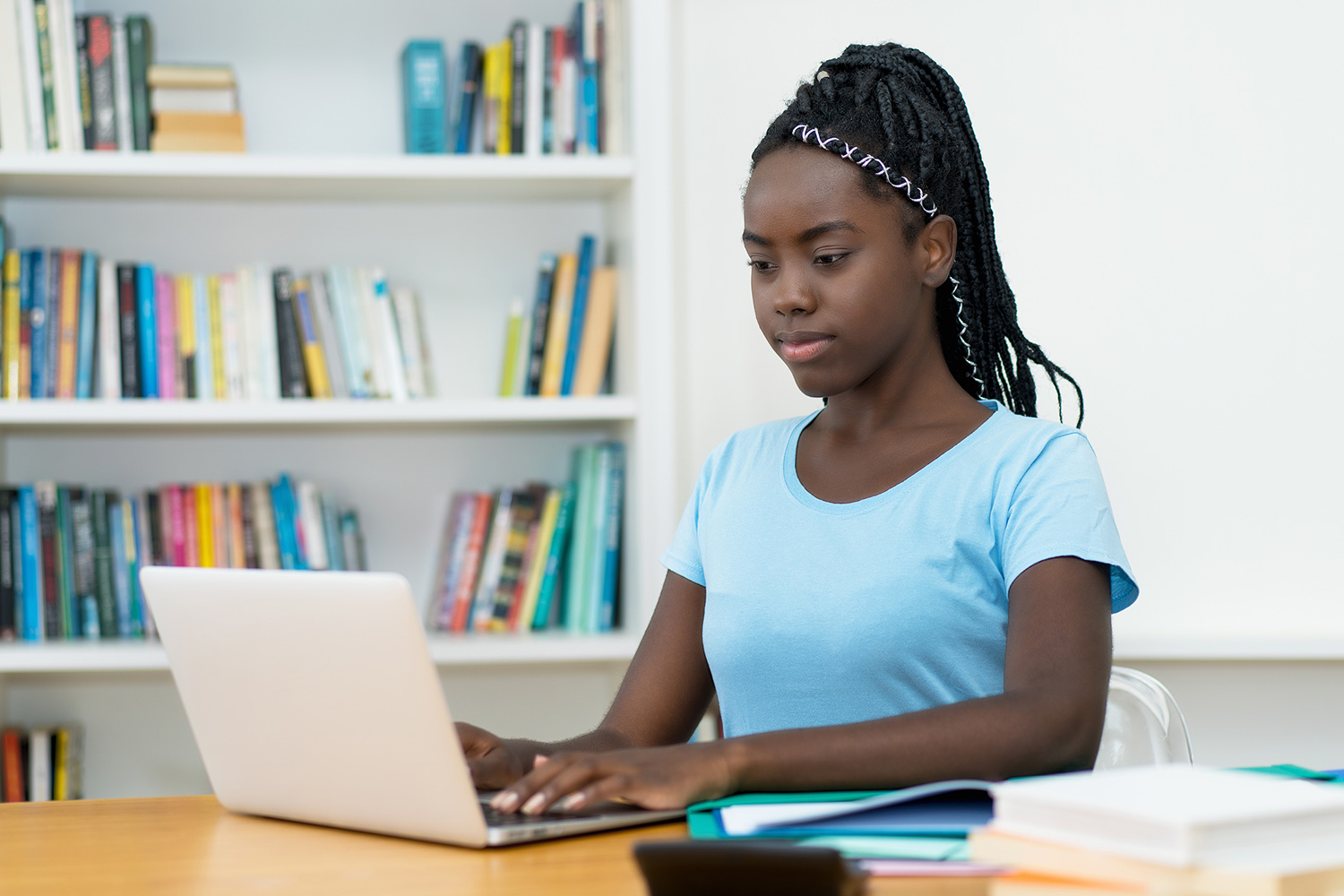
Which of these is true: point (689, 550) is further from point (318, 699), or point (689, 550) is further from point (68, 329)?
point (68, 329)

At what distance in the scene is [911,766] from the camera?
0.93 meters

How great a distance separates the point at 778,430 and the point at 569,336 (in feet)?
2.92

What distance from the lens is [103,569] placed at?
2.20 metres

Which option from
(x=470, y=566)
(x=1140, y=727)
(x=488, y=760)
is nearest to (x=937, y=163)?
Result: (x=1140, y=727)

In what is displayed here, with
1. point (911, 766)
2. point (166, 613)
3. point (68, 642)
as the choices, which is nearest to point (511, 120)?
point (68, 642)

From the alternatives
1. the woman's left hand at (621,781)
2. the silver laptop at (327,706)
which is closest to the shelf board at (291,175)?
the silver laptop at (327,706)

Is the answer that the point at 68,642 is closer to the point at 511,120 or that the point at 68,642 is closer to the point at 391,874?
the point at 511,120

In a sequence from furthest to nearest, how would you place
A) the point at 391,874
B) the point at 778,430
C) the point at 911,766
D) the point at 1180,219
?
1. the point at 1180,219
2. the point at 778,430
3. the point at 911,766
4. the point at 391,874

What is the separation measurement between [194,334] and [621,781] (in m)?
1.60

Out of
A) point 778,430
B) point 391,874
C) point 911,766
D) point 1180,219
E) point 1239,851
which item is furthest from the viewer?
point 1180,219

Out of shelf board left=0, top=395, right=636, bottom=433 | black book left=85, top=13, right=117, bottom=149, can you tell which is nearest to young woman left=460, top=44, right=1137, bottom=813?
shelf board left=0, top=395, right=636, bottom=433

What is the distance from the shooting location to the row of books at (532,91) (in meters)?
2.22

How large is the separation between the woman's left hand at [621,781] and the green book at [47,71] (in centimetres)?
170

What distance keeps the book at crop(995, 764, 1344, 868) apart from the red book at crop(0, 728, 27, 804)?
201cm
